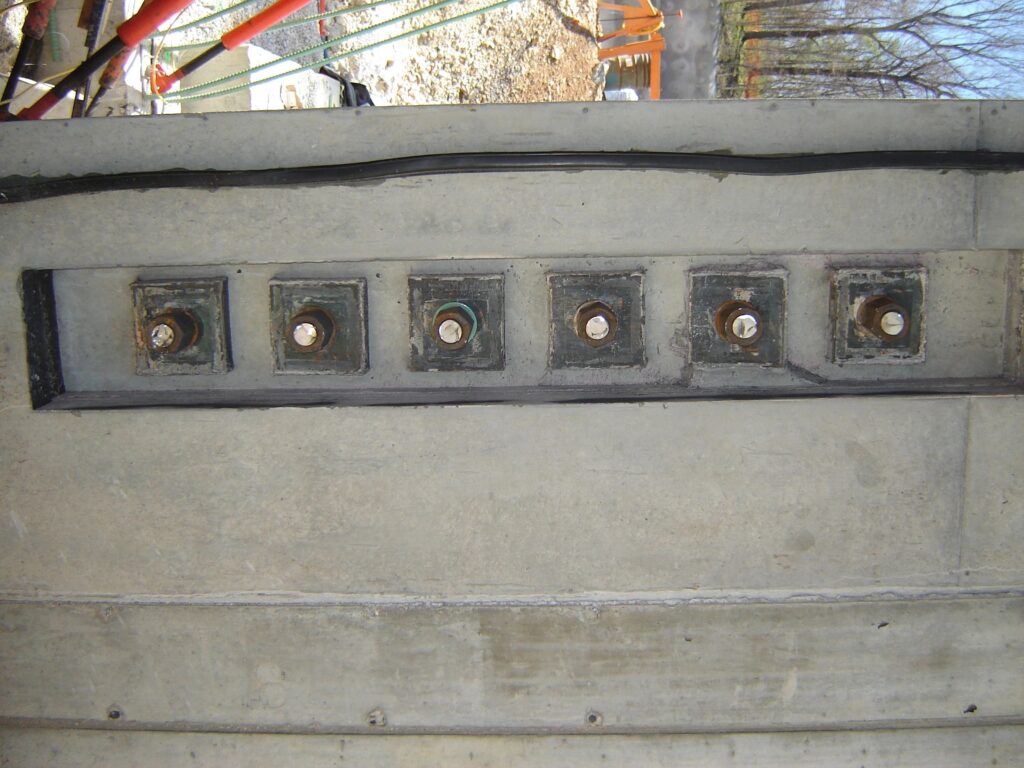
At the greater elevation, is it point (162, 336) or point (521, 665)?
point (162, 336)

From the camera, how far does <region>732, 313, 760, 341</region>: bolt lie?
68.2 inches

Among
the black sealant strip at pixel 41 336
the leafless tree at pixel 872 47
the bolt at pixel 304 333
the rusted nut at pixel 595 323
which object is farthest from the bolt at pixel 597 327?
the leafless tree at pixel 872 47

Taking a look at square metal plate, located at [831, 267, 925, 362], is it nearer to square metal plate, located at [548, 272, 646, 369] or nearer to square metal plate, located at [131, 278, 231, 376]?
square metal plate, located at [548, 272, 646, 369]

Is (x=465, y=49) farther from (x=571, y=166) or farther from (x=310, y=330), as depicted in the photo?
(x=310, y=330)

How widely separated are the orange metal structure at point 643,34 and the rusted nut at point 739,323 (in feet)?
24.7

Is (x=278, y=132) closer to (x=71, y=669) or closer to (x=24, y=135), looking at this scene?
(x=24, y=135)

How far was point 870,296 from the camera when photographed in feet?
5.93

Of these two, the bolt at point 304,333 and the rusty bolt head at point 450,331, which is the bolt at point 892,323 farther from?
the bolt at point 304,333

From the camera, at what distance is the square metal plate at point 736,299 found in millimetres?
1812

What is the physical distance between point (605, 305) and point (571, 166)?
36cm

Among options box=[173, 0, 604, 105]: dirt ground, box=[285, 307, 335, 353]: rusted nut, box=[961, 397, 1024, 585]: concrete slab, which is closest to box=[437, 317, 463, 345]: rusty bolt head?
box=[285, 307, 335, 353]: rusted nut

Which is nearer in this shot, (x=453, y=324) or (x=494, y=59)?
(x=453, y=324)

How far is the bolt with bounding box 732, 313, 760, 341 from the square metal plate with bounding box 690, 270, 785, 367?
0.27 feet

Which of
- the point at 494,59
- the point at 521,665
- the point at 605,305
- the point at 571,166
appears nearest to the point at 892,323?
the point at 605,305
